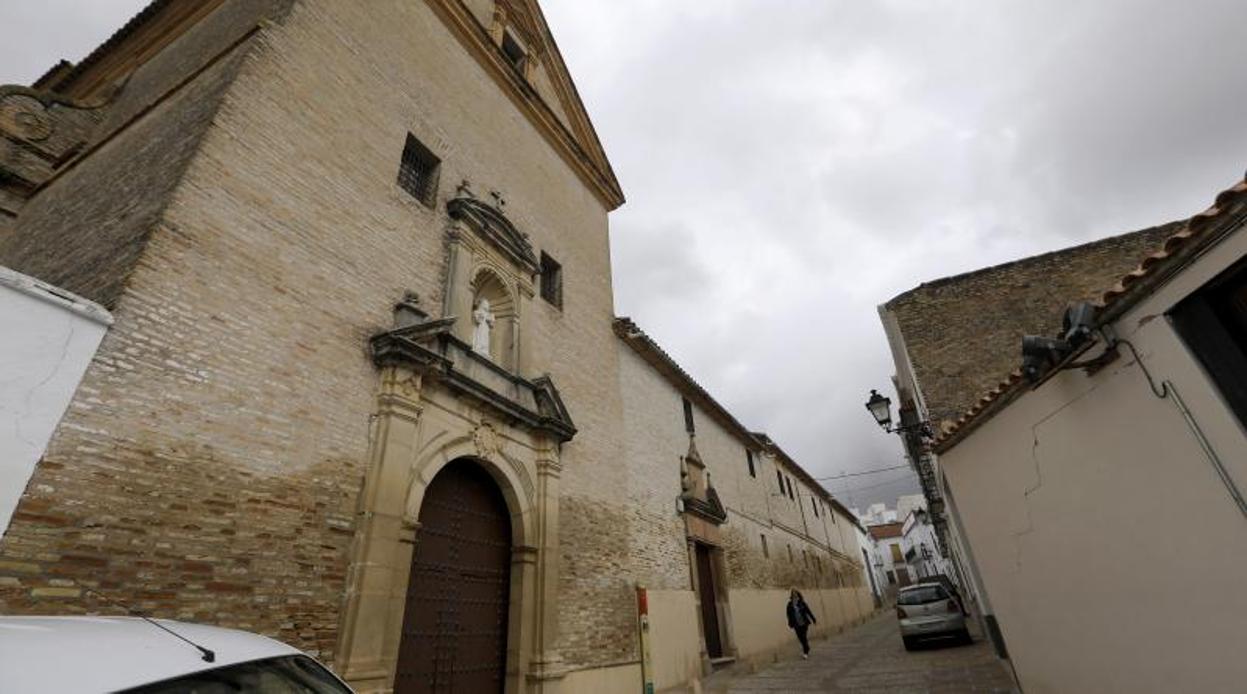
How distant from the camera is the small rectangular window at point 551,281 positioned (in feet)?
31.6

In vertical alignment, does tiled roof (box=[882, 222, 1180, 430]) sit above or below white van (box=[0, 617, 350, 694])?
above

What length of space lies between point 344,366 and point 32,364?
2125mm

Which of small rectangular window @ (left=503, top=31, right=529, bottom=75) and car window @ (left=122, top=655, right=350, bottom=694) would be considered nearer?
car window @ (left=122, top=655, right=350, bottom=694)

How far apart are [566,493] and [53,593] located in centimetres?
535

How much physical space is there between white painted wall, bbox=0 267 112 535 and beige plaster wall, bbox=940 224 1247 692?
6.82 m

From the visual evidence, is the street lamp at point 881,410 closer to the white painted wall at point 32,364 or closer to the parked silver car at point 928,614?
the parked silver car at point 928,614

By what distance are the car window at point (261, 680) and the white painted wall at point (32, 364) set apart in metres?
2.26

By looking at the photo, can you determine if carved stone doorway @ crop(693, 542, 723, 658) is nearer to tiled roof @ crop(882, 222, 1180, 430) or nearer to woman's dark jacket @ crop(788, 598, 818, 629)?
woman's dark jacket @ crop(788, 598, 818, 629)

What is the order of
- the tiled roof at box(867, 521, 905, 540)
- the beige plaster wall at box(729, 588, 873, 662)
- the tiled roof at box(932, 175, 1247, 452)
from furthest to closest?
the tiled roof at box(867, 521, 905, 540), the beige plaster wall at box(729, 588, 873, 662), the tiled roof at box(932, 175, 1247, 452)

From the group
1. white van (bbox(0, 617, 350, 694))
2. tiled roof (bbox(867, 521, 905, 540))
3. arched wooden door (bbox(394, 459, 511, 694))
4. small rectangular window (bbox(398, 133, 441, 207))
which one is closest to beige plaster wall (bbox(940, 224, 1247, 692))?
white van (bbox(0, 617, 350, 694))

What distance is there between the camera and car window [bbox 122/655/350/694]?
1.56 metres

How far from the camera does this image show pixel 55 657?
4.61 ft

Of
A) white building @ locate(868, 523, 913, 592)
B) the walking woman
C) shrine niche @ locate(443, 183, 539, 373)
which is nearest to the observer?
shrine niche @ locate(443, 183, 539, 373)

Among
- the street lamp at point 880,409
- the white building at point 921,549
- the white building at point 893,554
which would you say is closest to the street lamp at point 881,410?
the street lamp at point 880,409
